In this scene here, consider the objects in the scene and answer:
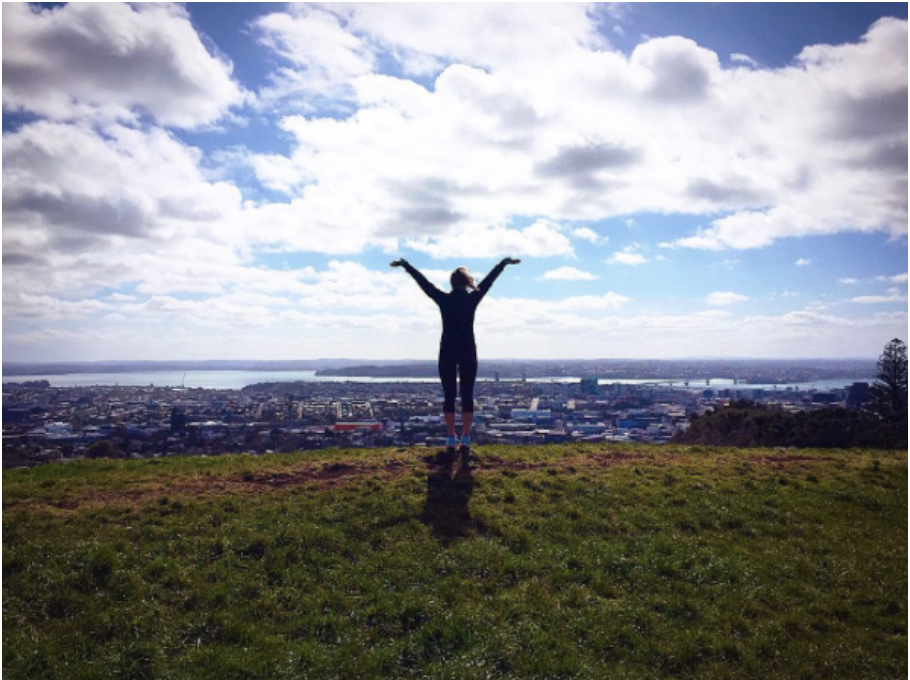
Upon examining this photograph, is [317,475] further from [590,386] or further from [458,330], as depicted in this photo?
[590,386]

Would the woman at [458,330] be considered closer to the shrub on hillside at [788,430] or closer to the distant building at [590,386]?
the shrub on hillside at [788,430]

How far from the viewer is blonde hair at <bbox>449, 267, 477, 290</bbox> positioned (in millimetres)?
14086

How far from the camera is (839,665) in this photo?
7184 millimetres

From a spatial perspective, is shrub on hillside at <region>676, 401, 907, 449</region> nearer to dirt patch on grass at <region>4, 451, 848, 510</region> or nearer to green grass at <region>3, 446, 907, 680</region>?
dirt patch on grass at <region>4, 451, 848, 510</region>

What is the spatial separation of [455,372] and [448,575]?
238 inches

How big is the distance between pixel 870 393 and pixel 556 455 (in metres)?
41.4

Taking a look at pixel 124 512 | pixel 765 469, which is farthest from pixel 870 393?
pixel 124 512

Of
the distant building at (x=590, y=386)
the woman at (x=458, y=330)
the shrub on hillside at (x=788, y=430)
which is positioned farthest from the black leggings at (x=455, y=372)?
the distant building at (x=590, y=386)

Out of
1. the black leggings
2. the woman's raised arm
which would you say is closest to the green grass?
the black leggings

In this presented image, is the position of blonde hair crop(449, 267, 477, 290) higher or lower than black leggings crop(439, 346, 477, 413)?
higher


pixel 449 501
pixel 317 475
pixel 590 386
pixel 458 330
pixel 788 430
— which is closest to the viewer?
pixel 449 501

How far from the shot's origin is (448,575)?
28.5 feet

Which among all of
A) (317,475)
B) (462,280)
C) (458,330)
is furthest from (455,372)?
(317,475)

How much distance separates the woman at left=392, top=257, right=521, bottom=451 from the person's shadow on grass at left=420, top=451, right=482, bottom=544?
1426mm
